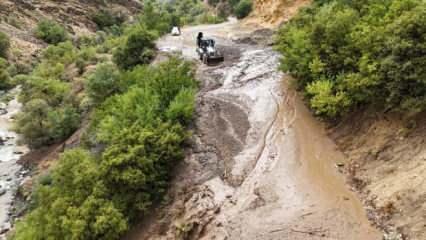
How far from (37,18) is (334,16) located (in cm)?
6761

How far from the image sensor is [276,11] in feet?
129

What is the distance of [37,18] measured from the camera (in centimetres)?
7250

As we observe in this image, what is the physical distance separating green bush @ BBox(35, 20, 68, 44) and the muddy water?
84.5 ft

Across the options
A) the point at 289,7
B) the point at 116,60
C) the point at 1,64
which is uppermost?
the point at 289,7

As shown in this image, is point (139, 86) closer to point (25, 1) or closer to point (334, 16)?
point (334, 16)

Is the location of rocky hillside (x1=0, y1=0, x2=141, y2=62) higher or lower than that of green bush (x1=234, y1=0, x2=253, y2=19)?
lower

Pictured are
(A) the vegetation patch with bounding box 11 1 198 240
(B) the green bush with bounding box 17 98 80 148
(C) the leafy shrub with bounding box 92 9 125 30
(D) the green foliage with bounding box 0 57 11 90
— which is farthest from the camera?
(C) the leafy shrub with bounding box 92 9 125 30

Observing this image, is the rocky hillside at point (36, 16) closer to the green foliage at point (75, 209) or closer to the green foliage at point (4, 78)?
the green foliage at point (4, 78)

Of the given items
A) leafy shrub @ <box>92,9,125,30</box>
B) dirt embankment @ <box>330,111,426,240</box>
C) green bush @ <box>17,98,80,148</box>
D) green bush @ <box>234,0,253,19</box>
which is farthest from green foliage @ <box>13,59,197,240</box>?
leafy shrub @ <box>92,9,125,30</box>

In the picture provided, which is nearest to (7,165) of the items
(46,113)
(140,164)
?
(46,113)

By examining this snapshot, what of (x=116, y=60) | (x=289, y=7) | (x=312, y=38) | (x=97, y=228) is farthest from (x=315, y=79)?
(x=289, y=7)

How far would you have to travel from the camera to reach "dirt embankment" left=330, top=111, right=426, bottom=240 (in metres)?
11.0

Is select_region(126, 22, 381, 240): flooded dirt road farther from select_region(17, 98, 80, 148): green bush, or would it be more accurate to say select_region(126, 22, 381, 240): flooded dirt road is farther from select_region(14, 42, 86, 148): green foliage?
select_region(14, 42, 86, 148): green foliage

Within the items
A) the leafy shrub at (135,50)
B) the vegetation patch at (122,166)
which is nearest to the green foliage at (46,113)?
the leafy shrub at (135,50)
